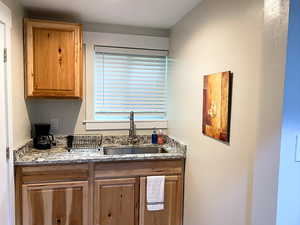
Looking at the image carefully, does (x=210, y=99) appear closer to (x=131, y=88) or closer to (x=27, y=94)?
(x=131, y=88)

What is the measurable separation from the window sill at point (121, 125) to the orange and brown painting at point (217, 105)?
1.07 meters

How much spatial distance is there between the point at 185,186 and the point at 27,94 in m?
1.83

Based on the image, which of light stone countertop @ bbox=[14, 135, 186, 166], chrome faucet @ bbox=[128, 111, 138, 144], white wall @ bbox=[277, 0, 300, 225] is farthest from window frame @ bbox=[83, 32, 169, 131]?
white wall @ bbox=[277, 0, 300, 225]

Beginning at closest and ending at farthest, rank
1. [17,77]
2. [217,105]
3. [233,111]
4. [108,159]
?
1. [233,111]
2. [217,105]
3. [17,77]
4. [108,159]

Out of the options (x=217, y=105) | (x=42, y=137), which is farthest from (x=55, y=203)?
(x=217, y=105)

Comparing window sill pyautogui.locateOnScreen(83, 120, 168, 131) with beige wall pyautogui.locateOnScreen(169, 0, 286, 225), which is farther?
window sill pyautogui.locateOnScreen(83, 120, 168, 131)

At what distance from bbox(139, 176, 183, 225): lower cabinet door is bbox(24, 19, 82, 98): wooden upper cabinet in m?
1.30

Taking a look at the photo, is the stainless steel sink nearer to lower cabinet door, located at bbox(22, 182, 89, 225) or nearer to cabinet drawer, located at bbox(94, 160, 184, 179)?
cabinet drawer, located at bbox(94, 160, 184, 179)

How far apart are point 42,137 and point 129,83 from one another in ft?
3.80

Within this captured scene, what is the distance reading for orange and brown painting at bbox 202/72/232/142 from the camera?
161cm

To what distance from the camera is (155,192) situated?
235cm

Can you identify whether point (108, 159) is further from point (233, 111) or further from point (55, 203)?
point (233, 111)

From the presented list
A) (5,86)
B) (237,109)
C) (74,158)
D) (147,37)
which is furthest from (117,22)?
(237,109)

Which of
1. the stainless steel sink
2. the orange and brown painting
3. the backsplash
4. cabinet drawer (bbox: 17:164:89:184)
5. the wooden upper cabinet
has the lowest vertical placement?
cabinet drawer (bbox: 17:164:89:184)
